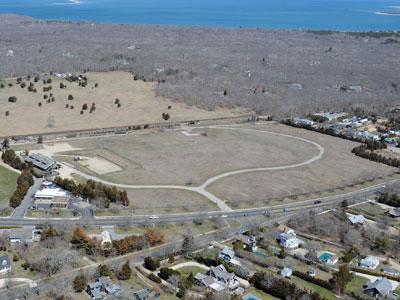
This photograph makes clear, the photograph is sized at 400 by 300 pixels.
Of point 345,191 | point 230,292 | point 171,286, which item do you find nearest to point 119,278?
point 171,286

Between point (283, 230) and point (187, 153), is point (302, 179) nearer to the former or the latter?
point (283, 230)

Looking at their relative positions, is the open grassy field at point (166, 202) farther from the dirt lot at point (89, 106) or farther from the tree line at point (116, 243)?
the dirt lot at point (89, 106)

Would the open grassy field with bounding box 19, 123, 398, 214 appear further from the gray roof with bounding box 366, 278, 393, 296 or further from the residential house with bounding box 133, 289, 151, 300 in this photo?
the gray roof with bounding box 366, 278, 393, 296

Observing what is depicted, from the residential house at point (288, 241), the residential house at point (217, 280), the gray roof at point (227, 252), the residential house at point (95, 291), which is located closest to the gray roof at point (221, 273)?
Answer: the residential house at point (217, 280)

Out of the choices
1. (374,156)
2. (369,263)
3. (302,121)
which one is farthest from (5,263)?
(302,121)

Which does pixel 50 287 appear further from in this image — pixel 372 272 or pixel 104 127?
pixel 104 127

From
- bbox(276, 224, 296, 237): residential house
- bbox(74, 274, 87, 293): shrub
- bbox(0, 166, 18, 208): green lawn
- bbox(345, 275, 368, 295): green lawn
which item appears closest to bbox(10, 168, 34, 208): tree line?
bbox(0, 166, 18, 208): green lawn
